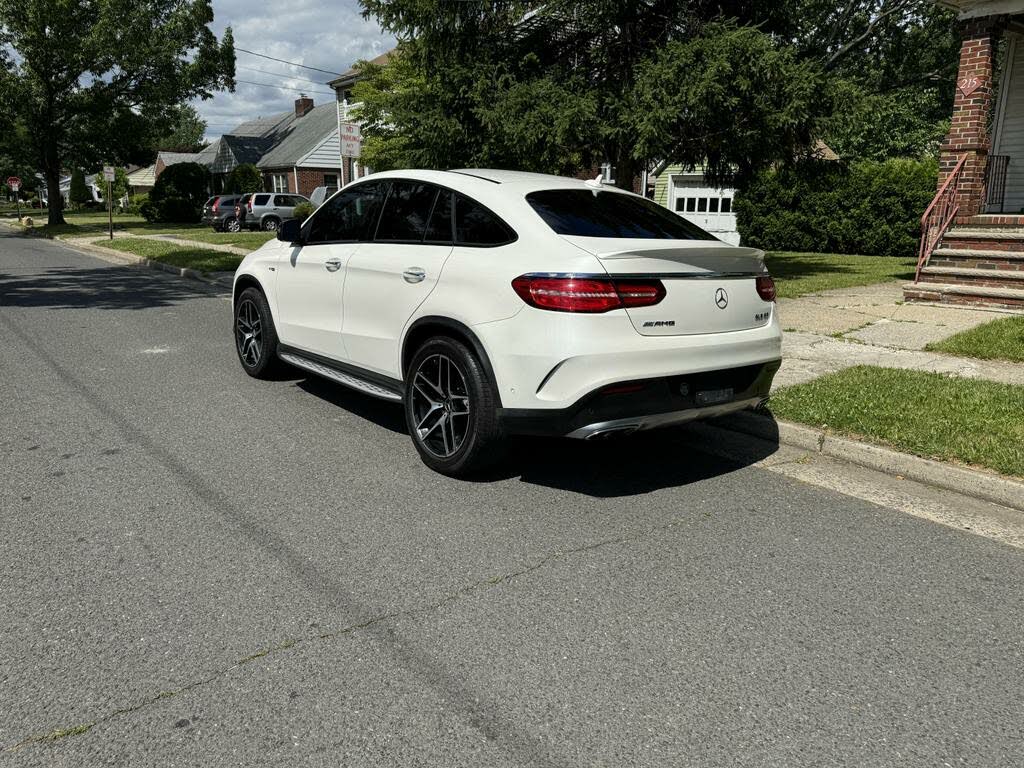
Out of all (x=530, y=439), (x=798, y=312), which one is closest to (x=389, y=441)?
(x=530, y=439)

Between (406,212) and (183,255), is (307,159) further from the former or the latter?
(406,212)

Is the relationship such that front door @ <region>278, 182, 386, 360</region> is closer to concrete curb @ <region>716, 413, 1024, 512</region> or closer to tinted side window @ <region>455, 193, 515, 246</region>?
tinted side window @ <region>455, 193, 515, 246</region>

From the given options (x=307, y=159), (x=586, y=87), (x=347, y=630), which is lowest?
(x=347, y=630)

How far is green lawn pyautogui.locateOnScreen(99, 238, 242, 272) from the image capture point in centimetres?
1581

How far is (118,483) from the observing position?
4438mm

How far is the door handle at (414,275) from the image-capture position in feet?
15.4

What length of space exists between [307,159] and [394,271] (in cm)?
4337

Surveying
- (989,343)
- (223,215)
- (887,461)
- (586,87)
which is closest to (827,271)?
(586,87)

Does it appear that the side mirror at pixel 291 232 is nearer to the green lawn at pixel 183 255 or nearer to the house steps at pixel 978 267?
the house steps at pixel 978 267

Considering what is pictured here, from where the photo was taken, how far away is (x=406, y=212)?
5.16 m

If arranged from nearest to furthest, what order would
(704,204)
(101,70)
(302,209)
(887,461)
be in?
(887,461), (704,204), (302,209), (101,70)

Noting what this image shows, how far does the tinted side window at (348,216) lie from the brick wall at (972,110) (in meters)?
10.0

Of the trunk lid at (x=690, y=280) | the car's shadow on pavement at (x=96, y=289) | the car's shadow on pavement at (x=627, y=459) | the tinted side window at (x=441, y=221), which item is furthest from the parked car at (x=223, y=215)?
the trunk lid at (x=690, y=280)

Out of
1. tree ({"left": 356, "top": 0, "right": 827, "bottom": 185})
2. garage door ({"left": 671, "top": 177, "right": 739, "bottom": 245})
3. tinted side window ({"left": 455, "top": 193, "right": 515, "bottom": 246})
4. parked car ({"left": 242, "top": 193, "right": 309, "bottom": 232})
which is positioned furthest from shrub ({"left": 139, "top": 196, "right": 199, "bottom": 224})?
tinted side window ({"left": 455, "top": 193, "right": 515, "bottom": 246})
